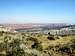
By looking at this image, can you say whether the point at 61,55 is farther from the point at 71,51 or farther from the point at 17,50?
the point at 17,50

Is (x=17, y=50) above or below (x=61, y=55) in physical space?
above

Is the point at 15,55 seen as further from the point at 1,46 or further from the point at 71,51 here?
the point at 71,51

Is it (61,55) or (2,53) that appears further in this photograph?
(61,55)

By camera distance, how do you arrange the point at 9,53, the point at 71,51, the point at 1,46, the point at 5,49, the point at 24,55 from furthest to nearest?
the point at 71,51 < the point at 1,46 < the point at 5,49 < the point at 9,53 < the point at 24,55

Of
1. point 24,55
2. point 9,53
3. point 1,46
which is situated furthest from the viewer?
point 1,46

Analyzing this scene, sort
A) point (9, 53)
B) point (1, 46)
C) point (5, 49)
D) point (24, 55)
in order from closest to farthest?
1. point (24, 55)
2. point (9, 53)
3. point (5, 49)
4. point (1, 46)

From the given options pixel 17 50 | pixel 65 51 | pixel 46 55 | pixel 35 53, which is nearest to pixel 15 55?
pixel 17 50

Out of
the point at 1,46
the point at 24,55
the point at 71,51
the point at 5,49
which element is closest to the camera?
the point at 24,55

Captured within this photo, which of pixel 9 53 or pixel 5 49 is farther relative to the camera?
pixel 5 49

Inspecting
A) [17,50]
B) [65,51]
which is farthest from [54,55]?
[17,50]
